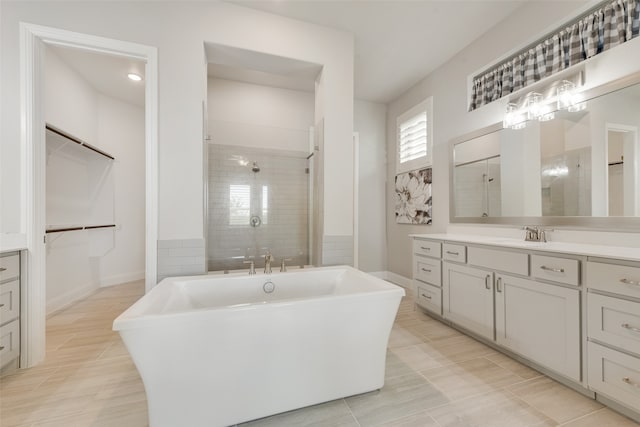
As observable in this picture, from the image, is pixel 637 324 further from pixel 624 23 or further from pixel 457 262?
pixel 624 23

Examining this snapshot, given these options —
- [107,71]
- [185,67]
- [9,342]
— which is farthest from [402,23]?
[9,342]

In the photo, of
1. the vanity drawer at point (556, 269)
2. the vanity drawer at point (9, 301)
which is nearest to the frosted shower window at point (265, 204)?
the vanity drawer at point (9, 301)

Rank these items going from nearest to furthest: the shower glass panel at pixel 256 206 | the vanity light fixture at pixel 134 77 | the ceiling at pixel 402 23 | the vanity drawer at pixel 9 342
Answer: the vanity drawer at pixel 9 342
the ceiling at pixel 402 23
the shower glass panel at pixel 256 206
the vanity light fixture at pixel 134 77

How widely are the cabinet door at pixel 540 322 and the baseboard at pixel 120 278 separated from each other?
4.72m

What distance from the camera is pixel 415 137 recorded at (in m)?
3.45

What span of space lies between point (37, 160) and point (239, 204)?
4.92 feet

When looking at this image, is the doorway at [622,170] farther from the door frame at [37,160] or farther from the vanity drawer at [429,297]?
the door frame at [37,160]

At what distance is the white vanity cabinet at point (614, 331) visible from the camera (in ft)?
4.06

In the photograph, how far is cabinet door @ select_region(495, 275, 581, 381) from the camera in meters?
1.47

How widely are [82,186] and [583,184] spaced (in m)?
5.19

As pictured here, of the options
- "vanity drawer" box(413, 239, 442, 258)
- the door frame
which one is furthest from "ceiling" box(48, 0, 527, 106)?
"vanity drawer" box(413, 239, 442, 258)

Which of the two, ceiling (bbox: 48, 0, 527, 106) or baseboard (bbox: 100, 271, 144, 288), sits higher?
ceiling (bbox: 48, 0, 527, 106)

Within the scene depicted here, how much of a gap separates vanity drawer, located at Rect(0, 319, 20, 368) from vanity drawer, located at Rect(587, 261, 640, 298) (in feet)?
11.7

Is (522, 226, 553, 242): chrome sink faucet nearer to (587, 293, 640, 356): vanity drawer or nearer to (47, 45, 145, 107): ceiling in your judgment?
(587, 293, 640, 356): vanity drawer
